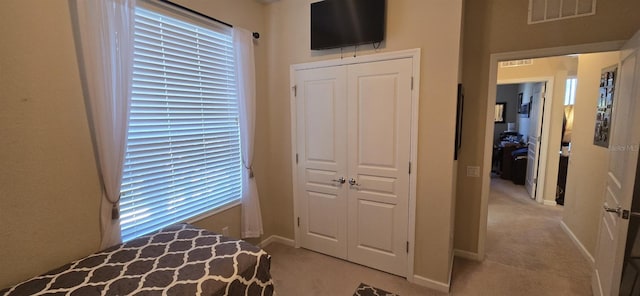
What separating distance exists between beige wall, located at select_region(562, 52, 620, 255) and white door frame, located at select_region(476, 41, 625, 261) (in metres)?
0.48

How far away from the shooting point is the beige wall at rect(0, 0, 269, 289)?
4.54 ft

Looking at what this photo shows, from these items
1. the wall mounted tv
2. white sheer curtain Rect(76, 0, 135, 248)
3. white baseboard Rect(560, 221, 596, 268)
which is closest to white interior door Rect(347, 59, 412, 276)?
the wall mounted tv

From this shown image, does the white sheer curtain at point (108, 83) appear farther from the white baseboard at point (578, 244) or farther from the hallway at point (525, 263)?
the white baseboard at point (578, 244)

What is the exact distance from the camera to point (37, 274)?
1.51m

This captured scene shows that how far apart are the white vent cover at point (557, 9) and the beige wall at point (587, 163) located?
0.63 metres

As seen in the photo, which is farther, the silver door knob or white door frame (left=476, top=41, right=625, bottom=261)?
the silver door knob

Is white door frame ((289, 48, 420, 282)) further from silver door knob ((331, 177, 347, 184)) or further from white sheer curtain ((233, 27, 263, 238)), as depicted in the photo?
silver door knob ((331, 177, 347, 184))

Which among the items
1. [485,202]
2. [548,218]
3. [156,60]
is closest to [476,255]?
[485,202]

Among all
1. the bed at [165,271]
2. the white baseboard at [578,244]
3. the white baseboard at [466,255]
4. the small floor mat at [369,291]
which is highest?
the bed at [165,271]

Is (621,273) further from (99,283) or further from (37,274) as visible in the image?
(37,274)

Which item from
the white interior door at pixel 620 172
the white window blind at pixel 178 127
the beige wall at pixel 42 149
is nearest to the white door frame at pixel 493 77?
the white interior door at pixel 620 172

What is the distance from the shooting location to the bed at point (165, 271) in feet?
4.45

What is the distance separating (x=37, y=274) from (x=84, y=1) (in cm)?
157

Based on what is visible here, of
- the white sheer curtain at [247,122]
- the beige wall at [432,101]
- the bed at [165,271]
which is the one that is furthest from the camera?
the white sheer curtain at [247,122]
